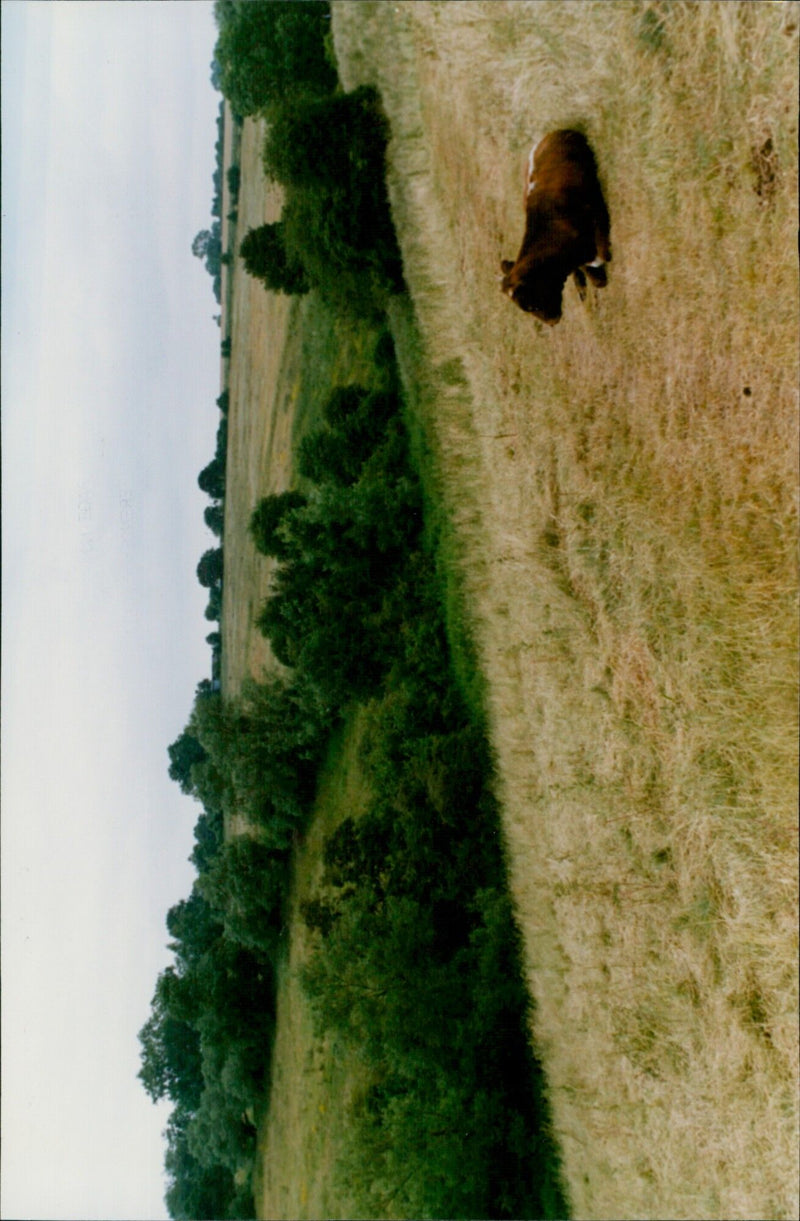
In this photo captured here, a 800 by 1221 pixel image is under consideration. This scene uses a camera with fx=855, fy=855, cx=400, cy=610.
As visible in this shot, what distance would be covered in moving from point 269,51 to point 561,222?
20.6 metres

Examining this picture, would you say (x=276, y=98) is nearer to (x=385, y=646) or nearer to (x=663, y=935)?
(x=385, y=646)

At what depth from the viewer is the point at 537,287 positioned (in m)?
11.0

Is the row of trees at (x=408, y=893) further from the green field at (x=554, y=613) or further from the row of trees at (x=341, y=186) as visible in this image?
the row of trees at (x=341, y=186)

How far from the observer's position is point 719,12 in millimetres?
8086

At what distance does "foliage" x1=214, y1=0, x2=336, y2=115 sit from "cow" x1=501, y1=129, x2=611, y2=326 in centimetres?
1604

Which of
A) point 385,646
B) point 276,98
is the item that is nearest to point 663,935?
point 385,646

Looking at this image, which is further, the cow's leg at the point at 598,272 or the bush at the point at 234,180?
the bush at the point at 234,180

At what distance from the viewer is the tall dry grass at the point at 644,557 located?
342 inches

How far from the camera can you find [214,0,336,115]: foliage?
24.5 m

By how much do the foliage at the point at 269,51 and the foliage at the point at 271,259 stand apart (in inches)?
163

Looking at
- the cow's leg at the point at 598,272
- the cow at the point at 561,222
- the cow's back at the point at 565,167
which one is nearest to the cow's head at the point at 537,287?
the cow at the point at 561,222

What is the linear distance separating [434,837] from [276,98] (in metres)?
23.8

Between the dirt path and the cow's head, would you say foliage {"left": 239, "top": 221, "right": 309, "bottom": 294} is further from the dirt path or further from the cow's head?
the cow's head

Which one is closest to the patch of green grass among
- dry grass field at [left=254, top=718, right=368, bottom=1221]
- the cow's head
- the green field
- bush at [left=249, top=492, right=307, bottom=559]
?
the green field
